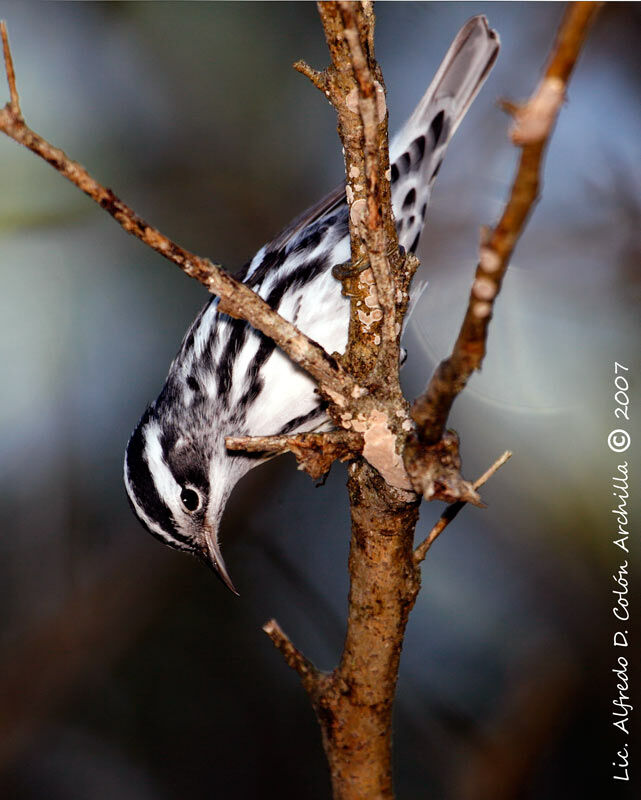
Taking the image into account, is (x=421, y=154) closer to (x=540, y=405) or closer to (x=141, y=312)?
(x=540, y=405)

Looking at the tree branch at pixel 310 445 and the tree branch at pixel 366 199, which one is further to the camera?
the tree branch at pixel 310 445

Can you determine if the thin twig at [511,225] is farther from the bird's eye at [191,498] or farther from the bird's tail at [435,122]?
the bird's tail at [435,122]

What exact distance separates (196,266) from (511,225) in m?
0.31

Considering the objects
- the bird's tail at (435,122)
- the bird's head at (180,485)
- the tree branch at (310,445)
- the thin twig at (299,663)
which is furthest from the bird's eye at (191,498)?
the bird's tail at (435,122)

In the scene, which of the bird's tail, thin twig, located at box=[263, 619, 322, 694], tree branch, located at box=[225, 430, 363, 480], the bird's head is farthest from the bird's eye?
the bird's tail

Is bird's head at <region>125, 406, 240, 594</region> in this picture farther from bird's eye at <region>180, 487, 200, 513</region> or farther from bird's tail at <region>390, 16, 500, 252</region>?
bird's tail at <region>390, 16, 500, 252</region>

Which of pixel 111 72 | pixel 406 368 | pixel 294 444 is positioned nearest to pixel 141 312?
pixel 111 72

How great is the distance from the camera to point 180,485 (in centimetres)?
117

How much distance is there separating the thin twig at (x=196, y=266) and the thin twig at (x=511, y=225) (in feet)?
0.48

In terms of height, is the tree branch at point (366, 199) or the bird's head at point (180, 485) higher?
the tree branch at point (366, 199)

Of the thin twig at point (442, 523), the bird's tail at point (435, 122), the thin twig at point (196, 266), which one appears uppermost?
the bird's tail at point (435, 122)

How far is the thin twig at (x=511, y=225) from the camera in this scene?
1.34 feet

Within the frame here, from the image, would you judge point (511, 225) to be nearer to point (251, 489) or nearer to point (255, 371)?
point (255, 371)

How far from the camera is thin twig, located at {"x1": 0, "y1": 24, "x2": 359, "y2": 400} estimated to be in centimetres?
60
